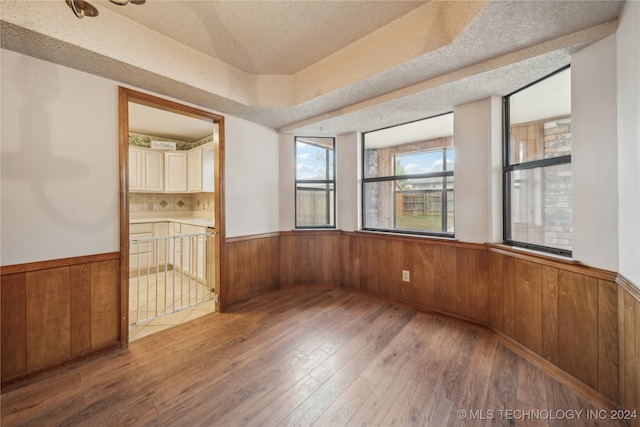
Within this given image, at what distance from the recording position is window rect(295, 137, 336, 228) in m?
3.59

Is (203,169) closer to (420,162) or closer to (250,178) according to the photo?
(250,178)

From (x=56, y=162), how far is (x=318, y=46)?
226cm

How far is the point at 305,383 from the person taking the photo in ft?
5.42

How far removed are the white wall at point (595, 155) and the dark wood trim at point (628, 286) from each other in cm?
9

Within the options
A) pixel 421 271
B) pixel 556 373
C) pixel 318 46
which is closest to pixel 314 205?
pixel 421 271

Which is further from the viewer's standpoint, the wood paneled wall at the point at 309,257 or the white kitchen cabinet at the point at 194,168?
the white kitchen cabinet at the point at 194,168

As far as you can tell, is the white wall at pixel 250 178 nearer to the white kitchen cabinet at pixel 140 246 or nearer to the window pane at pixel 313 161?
the window pane at pixel 313 161

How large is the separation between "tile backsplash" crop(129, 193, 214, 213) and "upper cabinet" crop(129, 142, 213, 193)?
0.34m

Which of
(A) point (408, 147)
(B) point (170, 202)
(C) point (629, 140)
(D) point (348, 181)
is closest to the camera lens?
(C) point (629, 140)

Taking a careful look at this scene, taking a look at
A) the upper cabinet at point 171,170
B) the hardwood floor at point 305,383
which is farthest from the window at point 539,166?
the upper cabinet at point 171,170

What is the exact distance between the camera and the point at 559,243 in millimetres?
1868

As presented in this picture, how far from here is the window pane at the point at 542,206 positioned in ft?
5.98

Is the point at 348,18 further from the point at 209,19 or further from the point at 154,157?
the point at 154,157

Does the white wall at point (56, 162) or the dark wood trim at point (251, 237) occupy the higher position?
the white wall at point (56, 162)
